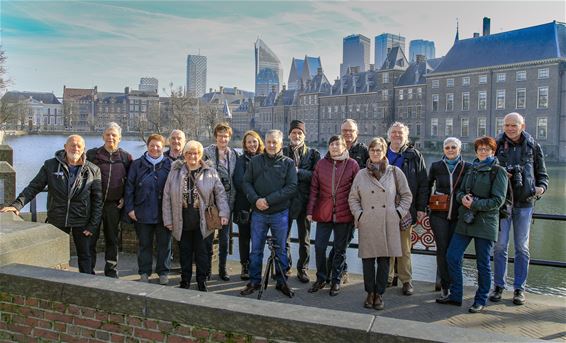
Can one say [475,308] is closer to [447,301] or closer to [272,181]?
[447,301]

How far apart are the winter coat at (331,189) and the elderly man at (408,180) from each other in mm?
554

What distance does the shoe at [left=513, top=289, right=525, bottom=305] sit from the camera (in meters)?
4.98

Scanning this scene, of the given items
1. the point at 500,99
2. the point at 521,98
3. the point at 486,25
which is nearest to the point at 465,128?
the point at 500,99

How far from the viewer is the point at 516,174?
5008 millimetres

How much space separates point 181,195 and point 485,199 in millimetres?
3009

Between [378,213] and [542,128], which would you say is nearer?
[378,213]

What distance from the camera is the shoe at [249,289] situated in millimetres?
5242

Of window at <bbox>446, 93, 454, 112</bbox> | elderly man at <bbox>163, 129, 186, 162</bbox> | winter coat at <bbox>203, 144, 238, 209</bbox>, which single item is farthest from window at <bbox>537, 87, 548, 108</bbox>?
elderly man at <bbox>163, 129, 186, 162</bbox>

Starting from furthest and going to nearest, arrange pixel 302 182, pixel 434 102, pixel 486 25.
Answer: pixel 434 102 → pixel 486 25 → pixel 302 182

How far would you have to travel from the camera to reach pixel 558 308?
15.9 feet

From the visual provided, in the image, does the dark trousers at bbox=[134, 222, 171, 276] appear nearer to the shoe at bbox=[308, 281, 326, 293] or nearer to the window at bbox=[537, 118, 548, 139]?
the shoe at bbox=[308, 281, 326, 293]


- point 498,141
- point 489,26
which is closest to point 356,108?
point 489,26

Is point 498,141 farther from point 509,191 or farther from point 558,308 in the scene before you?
point 558,308

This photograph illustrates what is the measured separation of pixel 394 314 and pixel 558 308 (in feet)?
5.29
